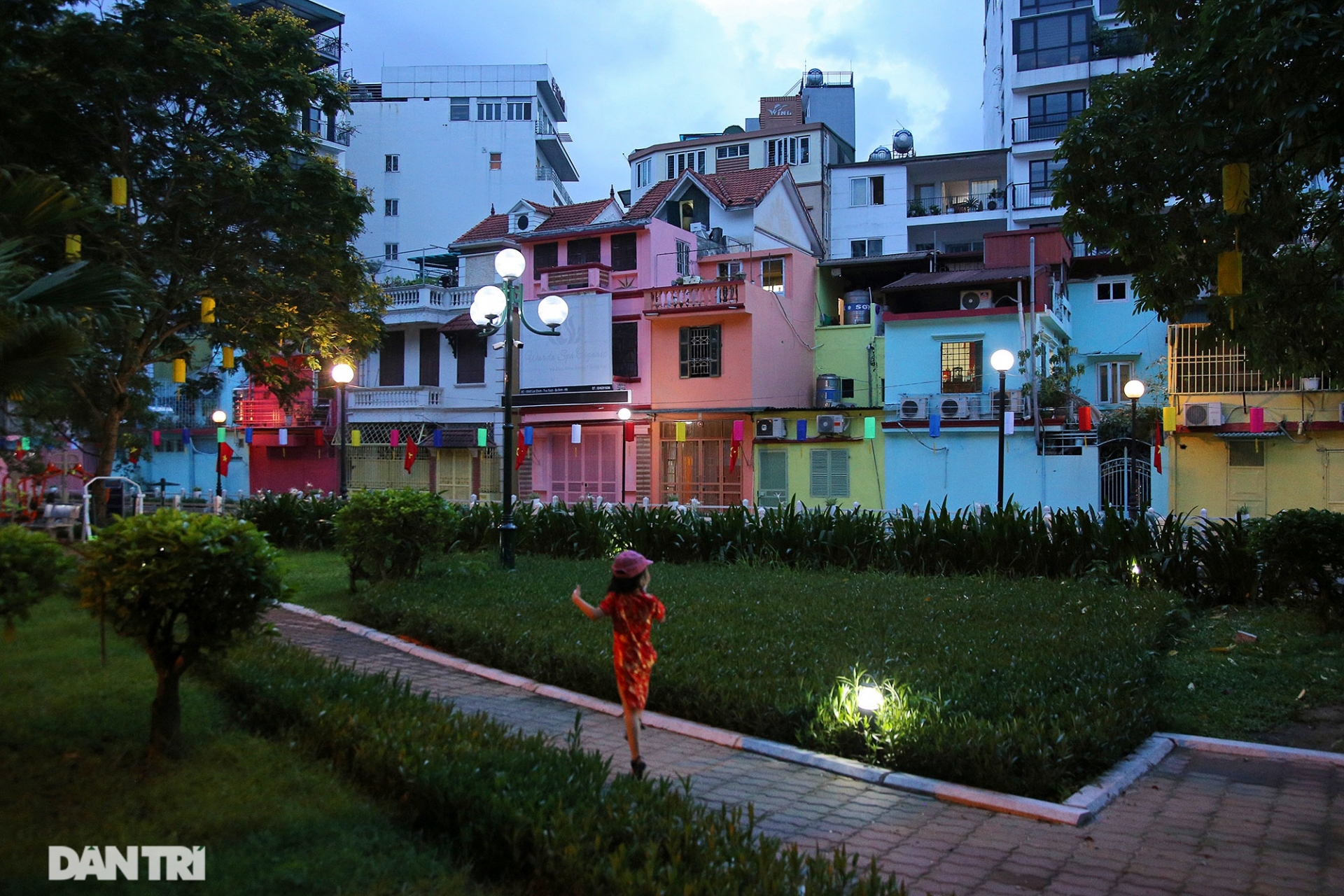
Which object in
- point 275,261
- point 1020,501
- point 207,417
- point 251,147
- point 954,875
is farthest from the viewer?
point 207,417

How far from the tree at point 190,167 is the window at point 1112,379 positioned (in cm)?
2477

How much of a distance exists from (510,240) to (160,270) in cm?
2045

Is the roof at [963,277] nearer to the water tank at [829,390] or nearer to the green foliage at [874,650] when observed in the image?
the water tank at [829,390]

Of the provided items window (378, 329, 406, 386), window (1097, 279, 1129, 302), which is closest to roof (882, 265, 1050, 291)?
window (1097, 279, 1129, 302)

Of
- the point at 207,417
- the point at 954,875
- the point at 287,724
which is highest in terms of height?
the point at 207,417

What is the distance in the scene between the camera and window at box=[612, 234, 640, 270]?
3412 cm

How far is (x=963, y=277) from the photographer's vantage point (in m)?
30.1

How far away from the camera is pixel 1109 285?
33594 mm

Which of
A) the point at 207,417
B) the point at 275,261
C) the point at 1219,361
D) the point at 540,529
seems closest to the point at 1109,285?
the point at 1219,361

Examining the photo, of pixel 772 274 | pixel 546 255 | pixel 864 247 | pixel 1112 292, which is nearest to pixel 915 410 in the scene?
A: pixel 772 274

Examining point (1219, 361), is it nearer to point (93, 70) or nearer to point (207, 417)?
point (93, 70)

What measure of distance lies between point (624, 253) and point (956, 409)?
1276 centimetres

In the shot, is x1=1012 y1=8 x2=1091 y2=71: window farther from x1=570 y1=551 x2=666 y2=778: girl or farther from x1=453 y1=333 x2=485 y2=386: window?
x1=570 y1=551 x2=666 y2=778: girl

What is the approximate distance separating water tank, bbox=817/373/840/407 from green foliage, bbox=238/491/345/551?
64.3 feet
